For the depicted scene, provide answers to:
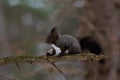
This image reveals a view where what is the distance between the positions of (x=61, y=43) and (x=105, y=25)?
215 centimetres

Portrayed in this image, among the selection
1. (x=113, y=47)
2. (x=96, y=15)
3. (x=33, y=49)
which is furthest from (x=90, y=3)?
(x=33, y=49)

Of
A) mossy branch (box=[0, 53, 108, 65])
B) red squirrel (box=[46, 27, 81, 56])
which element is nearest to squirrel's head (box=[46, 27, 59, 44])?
red squirrel (box=[46, 27, 81, 56])

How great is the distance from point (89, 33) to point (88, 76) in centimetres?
40

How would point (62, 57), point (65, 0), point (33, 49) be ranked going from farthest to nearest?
1. point (33, 49)
2. point (65, 0)
3. point (62, 57)

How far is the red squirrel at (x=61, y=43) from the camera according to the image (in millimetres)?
1855

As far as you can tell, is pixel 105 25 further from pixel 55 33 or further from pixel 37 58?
pixel 37 58

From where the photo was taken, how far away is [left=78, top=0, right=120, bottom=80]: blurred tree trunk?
3.89 m

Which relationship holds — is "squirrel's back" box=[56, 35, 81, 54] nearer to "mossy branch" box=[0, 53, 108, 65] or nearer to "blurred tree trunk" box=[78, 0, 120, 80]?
"mossy branch" box=[0, 53, 108, 65]

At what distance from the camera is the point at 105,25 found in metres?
3.99

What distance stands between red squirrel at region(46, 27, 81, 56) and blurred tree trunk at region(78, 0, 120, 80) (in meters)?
1.93

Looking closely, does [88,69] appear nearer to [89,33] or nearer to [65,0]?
[89,33]

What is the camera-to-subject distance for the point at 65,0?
12.6 ft

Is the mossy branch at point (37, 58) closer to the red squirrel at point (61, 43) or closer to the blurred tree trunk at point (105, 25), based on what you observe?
the red squirrel at point (61, 43)

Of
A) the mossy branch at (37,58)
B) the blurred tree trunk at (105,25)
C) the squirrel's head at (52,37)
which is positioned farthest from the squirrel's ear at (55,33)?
the blurred tree trunk at (105,25)
